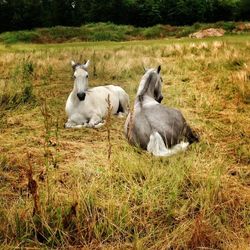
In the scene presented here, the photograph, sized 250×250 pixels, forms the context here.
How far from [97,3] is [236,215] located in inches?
2092

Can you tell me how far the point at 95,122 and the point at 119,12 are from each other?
156 ft

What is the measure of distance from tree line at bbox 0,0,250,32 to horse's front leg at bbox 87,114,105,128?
44366 millimetres

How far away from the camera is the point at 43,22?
5244 centimetres

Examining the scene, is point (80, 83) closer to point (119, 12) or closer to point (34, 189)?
point (34, 189)

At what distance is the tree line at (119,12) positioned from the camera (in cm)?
5050

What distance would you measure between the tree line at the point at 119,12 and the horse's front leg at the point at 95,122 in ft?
146

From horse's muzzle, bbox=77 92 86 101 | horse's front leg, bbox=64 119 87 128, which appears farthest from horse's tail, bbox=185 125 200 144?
horse's muzzle, bbox=77 92 86 101

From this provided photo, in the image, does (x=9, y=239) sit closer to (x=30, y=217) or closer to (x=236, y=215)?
(x=30, y=217)

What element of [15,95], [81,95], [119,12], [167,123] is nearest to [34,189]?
[167,123]

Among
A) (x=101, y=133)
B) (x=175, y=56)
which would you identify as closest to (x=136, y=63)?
(x=175, y=56)

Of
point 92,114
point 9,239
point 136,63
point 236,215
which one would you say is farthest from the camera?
point 136,63

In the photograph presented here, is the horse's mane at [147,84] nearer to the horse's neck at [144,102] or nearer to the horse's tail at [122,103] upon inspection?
the horse's neck at [144,102]

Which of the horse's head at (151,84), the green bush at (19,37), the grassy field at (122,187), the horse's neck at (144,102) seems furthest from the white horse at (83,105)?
the green bush at (19,37)

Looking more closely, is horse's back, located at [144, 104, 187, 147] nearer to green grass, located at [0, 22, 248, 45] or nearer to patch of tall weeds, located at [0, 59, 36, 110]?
patch of tall weeds, located at [0, 59, 36, 110]
